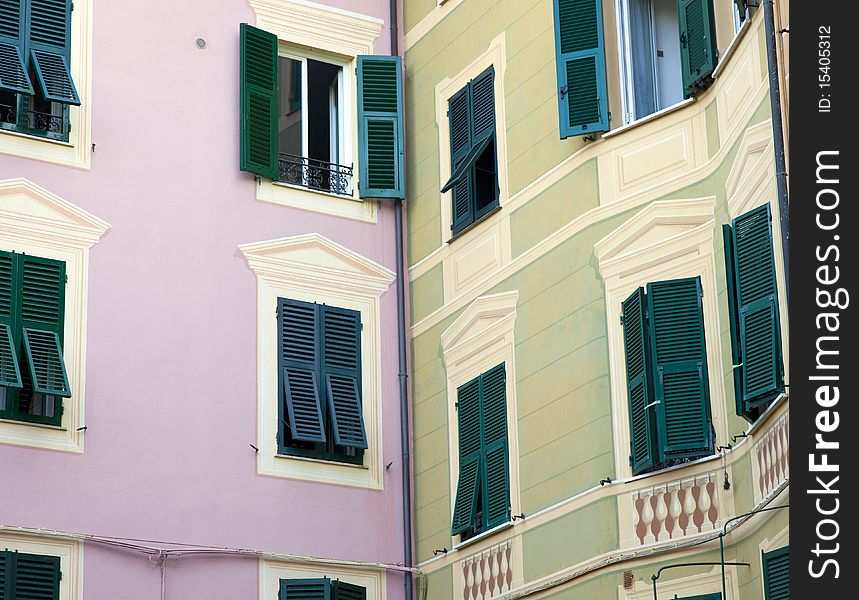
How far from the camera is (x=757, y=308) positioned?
41.4 feet

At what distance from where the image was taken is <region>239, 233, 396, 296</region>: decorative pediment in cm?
1691

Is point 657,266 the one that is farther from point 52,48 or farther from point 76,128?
point 52,48

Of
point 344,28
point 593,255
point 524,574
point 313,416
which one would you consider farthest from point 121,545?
point 344,28

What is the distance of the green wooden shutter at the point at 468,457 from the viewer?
15875mm

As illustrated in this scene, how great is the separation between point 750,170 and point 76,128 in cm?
655

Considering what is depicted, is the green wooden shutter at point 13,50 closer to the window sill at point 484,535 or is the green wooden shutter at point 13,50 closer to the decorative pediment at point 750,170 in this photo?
the window sill at point 484,535

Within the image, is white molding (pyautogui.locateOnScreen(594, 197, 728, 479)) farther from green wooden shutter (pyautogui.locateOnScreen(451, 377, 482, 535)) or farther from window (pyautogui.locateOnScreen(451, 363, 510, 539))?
green wooden shutter (pyautogui.locateOnScreen(451, 377, 482, 535))

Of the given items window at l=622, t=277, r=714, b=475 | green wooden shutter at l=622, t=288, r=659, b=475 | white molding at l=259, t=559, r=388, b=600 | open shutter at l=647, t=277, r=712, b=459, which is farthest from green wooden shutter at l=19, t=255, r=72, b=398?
open shutter at l=647, t=277, r=712, b=459

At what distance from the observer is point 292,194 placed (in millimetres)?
17422

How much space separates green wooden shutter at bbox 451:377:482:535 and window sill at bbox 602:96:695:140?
2.67 meters

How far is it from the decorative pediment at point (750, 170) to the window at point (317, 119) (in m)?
5.08

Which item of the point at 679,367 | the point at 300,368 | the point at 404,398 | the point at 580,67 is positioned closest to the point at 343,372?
the point at 300,368
